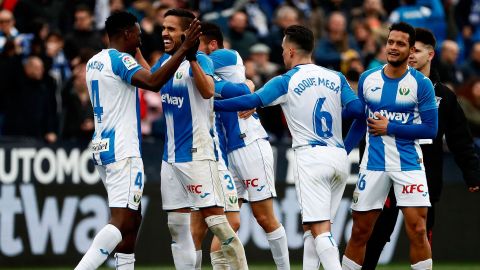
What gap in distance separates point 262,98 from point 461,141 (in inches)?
99.3

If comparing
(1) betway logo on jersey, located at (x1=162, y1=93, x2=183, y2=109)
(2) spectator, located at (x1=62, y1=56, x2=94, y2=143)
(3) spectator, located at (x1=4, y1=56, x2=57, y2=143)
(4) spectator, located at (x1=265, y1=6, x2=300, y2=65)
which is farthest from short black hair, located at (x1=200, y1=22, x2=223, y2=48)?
(4) spectator, located at (x1=265, y1=6, x2=300, y2=65)

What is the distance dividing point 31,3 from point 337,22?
489 cm

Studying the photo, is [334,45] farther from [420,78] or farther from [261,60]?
[420,78]

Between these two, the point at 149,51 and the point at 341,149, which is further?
the point at 149,51

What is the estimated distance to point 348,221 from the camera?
17.2 m

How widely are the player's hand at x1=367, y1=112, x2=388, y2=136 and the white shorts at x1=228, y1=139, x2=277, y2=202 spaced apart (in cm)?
Answer: 148

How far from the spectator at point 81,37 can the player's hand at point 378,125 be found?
24.9 feet

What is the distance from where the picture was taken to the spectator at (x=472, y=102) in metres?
18.2

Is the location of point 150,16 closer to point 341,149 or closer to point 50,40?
point 50,40

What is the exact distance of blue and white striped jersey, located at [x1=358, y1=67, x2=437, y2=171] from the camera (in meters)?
12.0

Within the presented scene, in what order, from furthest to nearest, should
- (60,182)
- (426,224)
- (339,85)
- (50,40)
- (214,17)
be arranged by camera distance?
(214,17)
(50,40)
(60,182)
(426,224)
(339,85)

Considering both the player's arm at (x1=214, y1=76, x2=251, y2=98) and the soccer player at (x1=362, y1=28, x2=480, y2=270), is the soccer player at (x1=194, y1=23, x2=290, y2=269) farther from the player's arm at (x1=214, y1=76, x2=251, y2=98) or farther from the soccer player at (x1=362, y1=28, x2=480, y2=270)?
the soccer player at (x1=362, y1=28, x2=480, y2=270)

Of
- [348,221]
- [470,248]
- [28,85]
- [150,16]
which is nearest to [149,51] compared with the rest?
[150,16]

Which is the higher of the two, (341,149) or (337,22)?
(337,22)
